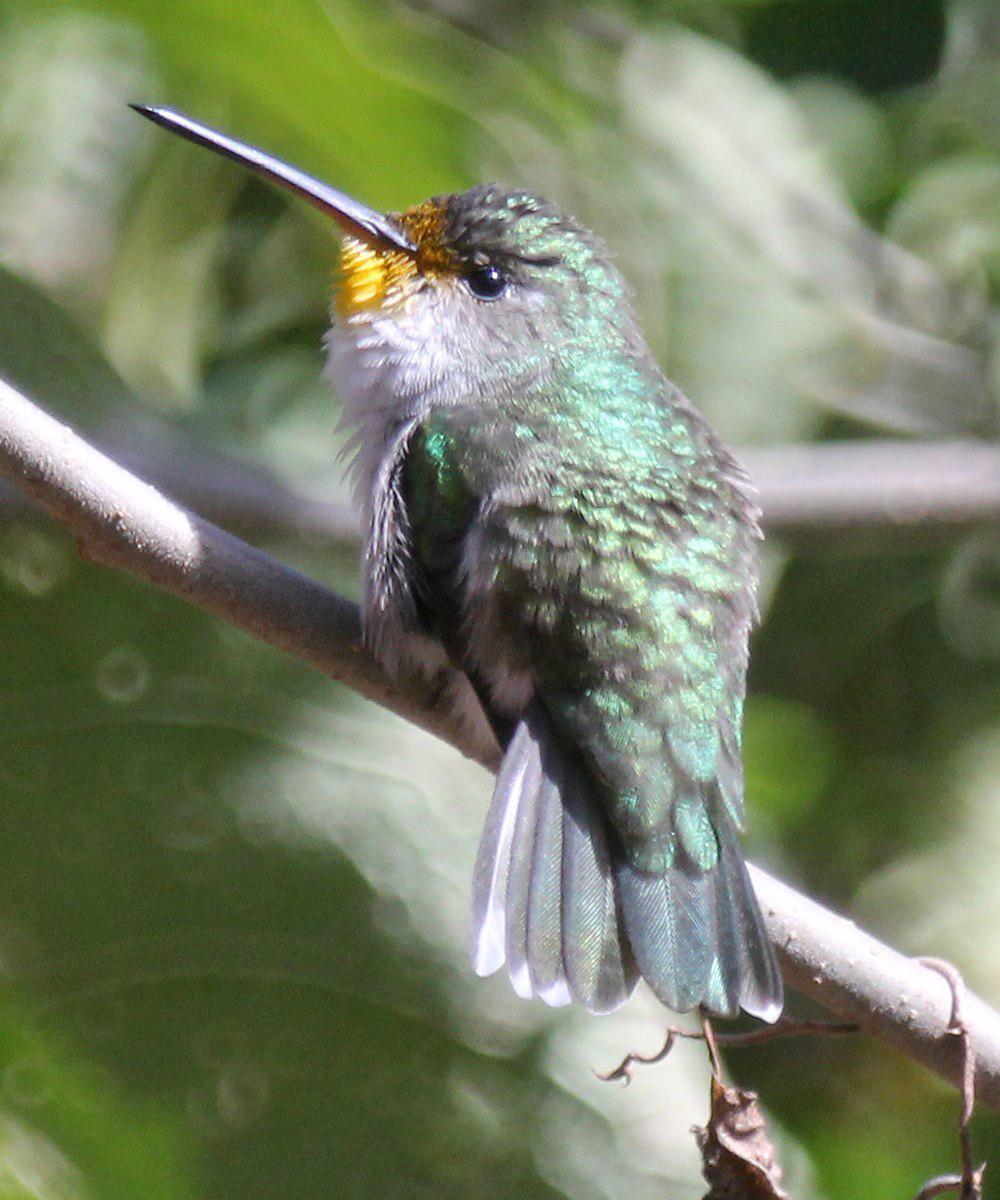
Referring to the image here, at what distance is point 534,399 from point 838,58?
6.10 feet

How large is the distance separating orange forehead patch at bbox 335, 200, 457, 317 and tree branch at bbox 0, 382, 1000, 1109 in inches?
42.9

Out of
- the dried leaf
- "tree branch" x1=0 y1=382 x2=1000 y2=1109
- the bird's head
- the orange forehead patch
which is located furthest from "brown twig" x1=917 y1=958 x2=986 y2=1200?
the orange forehead patch

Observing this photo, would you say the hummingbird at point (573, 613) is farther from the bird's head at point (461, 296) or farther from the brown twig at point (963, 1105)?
the brown twig at point (963, 1105)

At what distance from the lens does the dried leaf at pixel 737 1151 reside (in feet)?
8.63

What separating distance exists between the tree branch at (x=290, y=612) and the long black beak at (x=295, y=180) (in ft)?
3.35

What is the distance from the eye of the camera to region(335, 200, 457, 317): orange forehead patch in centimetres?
399

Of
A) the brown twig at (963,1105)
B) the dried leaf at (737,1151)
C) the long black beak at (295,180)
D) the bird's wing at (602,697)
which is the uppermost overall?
the long black beak at (295,180)

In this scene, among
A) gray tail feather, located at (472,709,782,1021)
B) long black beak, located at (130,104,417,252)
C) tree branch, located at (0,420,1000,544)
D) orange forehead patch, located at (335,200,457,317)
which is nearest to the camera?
gray tail feather, located at (472,709,782,1021)

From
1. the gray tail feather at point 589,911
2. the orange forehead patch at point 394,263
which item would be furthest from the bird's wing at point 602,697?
the orange forehead patch at point 394,263

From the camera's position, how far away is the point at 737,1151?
2.65m

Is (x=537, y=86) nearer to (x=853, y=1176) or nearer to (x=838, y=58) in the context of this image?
(x=838, y=58)

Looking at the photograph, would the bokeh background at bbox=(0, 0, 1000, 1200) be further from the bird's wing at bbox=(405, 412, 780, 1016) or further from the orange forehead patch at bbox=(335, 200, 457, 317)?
the bird's wing at bbox=(405, 412, 780, 1016)

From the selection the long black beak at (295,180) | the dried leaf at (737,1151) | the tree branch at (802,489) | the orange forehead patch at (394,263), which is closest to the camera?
the dried leaf at (737,1151)

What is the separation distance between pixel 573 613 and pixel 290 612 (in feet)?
1.78
